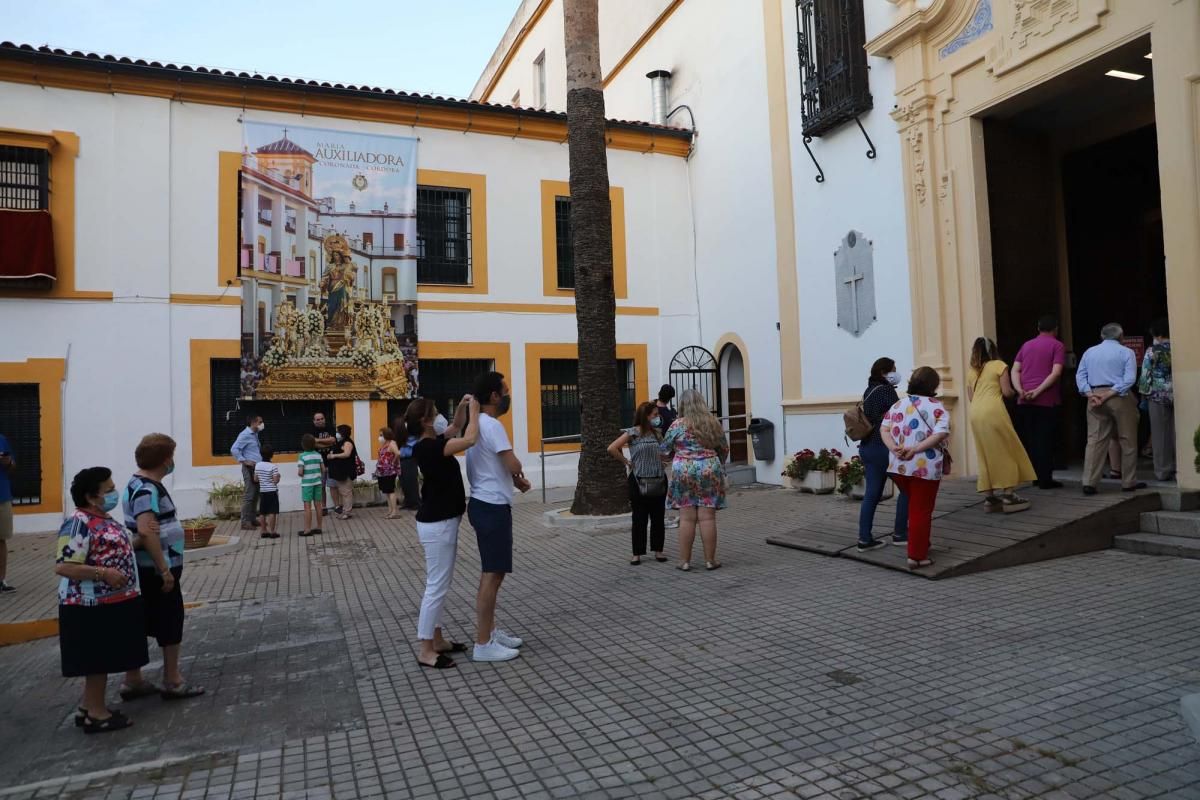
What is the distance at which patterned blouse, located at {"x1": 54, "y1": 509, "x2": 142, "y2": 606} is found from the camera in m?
4.13

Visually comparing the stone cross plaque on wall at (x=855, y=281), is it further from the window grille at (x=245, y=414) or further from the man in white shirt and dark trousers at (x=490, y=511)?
the window grille at (x=245, y=414)

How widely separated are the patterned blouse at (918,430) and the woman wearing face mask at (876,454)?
1.85 ft

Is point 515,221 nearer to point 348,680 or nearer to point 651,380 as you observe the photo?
point 651,380

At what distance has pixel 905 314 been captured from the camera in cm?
1101

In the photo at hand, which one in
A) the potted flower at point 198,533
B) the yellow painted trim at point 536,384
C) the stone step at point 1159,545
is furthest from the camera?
the yellow painted trim at point 536,384

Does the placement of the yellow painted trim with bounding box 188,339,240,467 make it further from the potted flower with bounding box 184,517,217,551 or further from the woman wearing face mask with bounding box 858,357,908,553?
the woman wearing face mask with bounding box 858,357,908,553

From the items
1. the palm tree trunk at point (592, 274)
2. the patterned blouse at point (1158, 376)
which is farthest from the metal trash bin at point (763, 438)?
the patterned blouse at point (1158, 376)

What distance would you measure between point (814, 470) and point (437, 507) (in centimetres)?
906

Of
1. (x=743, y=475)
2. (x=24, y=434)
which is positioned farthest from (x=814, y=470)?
(x=24, y=434)

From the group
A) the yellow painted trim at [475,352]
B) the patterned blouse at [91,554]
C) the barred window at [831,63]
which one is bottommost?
the patterned blouse at [91,554]

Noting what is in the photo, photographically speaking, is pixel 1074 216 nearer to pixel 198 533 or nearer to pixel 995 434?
pixel 995 434

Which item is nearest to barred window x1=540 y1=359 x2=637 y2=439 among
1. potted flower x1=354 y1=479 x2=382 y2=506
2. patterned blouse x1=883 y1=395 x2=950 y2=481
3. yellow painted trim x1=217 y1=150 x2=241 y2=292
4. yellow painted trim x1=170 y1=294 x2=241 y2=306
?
potted flower x1=354 y1=479 x2=382 y2=506

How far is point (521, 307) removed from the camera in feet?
52.7

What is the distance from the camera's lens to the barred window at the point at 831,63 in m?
11.7
